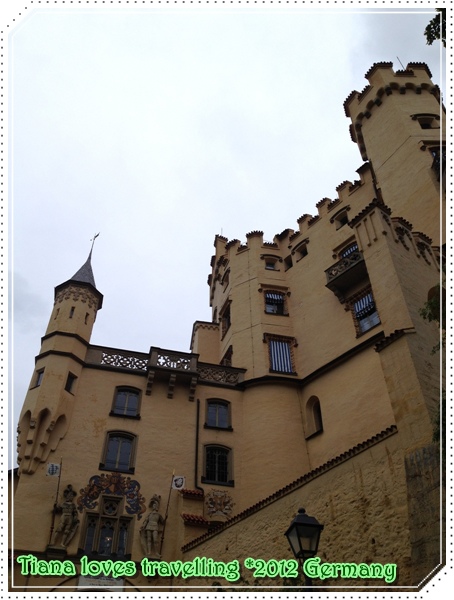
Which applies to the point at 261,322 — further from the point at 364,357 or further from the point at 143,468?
the point at 143,468

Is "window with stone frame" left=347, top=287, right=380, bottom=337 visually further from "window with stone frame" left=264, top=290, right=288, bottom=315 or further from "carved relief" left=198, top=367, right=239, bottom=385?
"carved relief" left=198, top=367, right=239, bottom=385

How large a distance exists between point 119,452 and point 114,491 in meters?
1.68

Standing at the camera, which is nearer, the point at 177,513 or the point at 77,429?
the point at 177,513

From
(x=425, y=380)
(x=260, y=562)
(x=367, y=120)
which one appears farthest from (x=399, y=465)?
(x=367, y=120)

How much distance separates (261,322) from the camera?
2814cm

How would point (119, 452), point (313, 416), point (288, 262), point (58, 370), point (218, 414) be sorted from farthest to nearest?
point (288, 262), point (218, 414), point (313, 416), point (58, 370), point (119, 452)

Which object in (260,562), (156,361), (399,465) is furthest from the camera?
(156,361)

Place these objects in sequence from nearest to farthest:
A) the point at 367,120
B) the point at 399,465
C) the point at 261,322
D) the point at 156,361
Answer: the point at 399,465, the point at 156,361, the point at 261,322, the point at 367,120

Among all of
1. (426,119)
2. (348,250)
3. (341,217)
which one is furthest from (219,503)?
(426,119)

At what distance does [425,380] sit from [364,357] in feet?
30.7

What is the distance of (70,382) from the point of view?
74.3ft

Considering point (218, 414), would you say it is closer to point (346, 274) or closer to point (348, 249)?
point (346, 274)

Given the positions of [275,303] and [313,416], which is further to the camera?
[275,303]

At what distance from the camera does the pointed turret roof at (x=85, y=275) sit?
2662 centimetres
